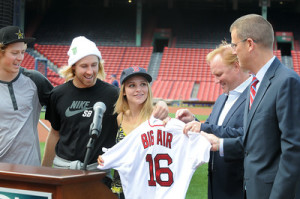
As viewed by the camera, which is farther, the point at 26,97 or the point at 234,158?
the point at 26,97

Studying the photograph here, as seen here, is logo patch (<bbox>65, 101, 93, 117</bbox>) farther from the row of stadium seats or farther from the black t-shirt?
the row of stadium seats

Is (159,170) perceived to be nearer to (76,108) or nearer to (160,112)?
(160,112)

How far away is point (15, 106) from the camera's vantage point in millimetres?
2941

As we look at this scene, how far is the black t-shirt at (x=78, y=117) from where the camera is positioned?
9.27 ft

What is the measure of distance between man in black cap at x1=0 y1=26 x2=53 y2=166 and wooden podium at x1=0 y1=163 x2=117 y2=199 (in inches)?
35.8

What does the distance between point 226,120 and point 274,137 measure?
0.70m

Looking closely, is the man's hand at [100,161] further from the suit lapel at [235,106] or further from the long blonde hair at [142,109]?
the suit lapel at [235,106]

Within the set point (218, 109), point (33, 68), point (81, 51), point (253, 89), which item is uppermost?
point (33, 68)

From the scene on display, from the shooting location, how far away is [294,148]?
74.9 inches

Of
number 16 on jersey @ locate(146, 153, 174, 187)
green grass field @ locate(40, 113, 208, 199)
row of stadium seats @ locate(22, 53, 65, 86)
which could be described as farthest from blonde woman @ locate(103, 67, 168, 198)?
row of stadium seats @ locate(22, 53, 65, 86)

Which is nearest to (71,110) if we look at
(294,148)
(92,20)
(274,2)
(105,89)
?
(105,89)

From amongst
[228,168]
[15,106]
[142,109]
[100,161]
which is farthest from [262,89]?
[15,106]

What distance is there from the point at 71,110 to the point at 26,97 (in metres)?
0.40

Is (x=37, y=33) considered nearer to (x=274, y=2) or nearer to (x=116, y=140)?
(x=274, y=2)
